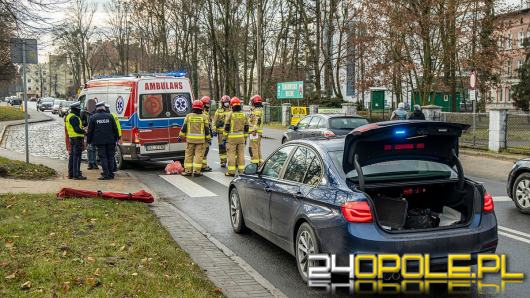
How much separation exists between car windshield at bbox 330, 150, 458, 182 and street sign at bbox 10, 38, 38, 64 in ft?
33.3

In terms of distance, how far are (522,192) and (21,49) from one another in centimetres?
1145

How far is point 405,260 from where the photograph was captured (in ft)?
16.1

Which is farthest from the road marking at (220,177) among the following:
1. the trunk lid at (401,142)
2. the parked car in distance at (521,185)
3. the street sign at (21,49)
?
the trunk lid at (401,142)

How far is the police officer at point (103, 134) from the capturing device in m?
12.9

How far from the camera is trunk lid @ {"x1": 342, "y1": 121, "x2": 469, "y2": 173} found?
17.3 ft

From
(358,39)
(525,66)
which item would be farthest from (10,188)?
(525,66)

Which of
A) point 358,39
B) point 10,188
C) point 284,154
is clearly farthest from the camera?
point 358,39

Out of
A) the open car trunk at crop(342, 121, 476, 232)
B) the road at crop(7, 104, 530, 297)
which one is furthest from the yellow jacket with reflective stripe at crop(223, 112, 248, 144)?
the open car trunk at crop(342, 121, 476, 232)

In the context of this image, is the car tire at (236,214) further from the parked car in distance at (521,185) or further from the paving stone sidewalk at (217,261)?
the parked car in distance at (521,185)

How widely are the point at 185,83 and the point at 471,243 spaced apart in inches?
457

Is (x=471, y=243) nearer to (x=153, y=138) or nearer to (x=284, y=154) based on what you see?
(x=284, y=154)

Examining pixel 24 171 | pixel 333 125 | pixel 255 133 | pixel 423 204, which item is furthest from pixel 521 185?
pixel 24 171

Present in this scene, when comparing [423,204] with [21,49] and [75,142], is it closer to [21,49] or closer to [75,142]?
[75,142]

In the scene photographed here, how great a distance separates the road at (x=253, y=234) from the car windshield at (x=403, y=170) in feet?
4.07
